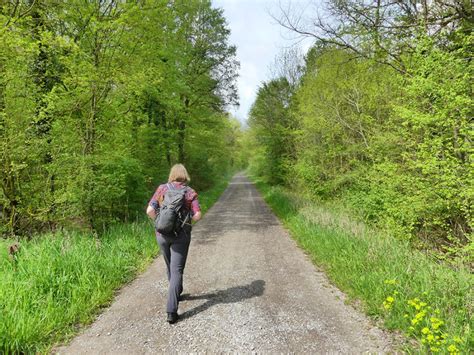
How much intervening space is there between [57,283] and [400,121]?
9642 mm

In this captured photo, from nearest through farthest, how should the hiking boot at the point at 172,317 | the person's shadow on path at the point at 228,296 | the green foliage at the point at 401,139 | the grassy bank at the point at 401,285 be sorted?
the grassy bank at the point at 401,285 < the hiking boot at the point at 172,317 < the person's shadow on path at the point at 228,296 < the green foliage at the point at 401,139

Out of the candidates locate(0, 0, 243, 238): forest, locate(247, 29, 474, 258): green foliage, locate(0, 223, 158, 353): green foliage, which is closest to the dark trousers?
locate(0, 223, 158, 353): green foliage

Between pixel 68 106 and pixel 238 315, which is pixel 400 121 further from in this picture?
pixel 68 106

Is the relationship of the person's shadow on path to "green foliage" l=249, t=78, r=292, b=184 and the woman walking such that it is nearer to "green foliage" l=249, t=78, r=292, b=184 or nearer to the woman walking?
the woman walking

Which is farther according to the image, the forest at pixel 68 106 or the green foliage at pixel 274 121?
the green foliage at pixel 274 121

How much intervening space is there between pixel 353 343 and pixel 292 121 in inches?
601

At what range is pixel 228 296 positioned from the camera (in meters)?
3.97

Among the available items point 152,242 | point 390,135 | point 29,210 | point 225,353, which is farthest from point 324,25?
point 29,210

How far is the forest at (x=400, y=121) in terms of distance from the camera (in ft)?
16.5

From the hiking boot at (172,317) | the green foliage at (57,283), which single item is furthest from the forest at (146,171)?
the hiking boot at (172,317)

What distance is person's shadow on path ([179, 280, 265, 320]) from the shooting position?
366 cm

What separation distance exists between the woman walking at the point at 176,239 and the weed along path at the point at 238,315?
1.24 feet

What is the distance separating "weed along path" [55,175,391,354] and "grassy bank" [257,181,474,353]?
1.04 ft

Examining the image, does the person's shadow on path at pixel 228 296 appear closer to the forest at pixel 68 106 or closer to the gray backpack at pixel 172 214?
the gray backpack at pixel 172 214
